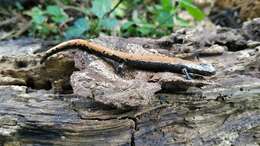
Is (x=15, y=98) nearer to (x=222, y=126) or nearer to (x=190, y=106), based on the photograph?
(x=190, y=106)

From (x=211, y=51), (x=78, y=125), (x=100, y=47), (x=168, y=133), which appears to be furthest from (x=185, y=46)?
(x=78, y=125)

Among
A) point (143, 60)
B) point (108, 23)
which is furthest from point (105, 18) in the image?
point (143, 60)

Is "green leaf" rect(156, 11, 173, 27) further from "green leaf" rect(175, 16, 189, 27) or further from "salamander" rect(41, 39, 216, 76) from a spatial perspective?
"salamander" rect(41, 39, 216, 76)

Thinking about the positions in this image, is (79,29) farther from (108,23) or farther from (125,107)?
(125,107)

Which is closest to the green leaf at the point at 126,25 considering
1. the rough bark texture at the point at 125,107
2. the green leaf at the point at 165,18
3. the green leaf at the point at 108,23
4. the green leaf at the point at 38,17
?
the green leaf at the point at 165,18

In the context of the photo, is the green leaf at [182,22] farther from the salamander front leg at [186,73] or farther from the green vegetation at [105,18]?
the salamander front leg at [186,73]
